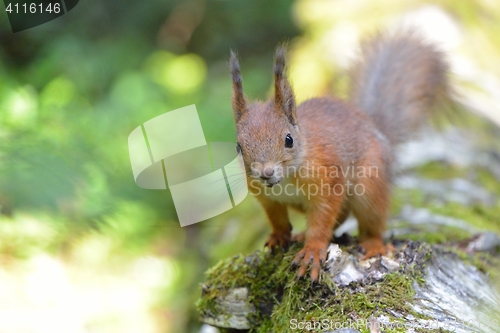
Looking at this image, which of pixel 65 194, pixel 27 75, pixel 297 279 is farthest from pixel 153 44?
pixel 297 279

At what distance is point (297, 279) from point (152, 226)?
150 centimetres

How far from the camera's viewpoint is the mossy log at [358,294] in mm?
1498

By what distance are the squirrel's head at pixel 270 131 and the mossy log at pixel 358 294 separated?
36 cm

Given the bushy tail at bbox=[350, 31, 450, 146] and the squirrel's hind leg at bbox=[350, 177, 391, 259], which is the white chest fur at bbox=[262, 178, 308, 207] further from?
the bushy tail at bbox=[350, 31, 450, 146]

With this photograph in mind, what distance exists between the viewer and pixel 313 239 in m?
1.97

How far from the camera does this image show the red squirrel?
1925 mm

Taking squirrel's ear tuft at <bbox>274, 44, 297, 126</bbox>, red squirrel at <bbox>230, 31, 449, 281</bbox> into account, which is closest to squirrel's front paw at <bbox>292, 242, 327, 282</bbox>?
red squirrel at <bbox>230, 31, 449, 281</bbox>

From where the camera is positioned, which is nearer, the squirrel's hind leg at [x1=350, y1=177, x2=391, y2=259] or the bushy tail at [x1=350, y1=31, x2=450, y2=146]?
the squirrel's hind leg at [x1=350, y1=177, x2=391, y2=259]

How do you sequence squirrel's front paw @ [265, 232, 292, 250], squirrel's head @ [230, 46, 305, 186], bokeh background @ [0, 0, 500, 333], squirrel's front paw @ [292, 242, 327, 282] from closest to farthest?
1. squirrel's front paw @ [292, 242, 327, 282]
2. squirrel's head @ [230, 46, 305, 186]
3. squirrel's front paw @ [265, 232, 292, 250]
4. bokeh background @ [0, 0, 500, 333]

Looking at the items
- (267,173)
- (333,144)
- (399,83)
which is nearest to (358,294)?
(267,173)

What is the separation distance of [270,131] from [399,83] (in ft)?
4.06

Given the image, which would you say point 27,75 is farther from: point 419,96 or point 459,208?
point 459,208

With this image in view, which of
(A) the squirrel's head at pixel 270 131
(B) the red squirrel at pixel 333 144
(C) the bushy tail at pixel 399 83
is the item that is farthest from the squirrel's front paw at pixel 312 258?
(C) the bushy tail at pixel 399 83

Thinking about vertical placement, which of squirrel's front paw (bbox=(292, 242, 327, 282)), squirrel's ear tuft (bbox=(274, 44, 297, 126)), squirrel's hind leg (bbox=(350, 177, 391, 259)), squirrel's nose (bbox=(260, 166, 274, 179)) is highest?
squirrel's ear tuft (bbox=(274, 44, 297, 126))
